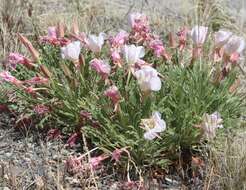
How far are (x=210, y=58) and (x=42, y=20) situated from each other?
185cm

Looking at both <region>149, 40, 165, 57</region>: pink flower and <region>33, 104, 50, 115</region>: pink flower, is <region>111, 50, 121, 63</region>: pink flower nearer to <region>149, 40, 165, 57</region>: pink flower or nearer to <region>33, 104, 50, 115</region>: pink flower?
<region>149, 40, 165, 57</region>: pink flower

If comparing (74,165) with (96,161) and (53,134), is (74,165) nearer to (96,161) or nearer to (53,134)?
(96,161)

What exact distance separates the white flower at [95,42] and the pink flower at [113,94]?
0.32 m

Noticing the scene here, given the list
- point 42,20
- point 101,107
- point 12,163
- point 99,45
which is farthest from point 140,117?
point 42,20

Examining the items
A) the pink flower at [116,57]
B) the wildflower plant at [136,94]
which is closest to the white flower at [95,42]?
the wildflower plant at [136,94]

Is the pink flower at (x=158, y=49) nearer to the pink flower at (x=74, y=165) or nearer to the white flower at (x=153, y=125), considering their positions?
the white flower at (x=153, y=125)

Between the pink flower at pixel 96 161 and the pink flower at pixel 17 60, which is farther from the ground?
the pink flower at pixel 17 60

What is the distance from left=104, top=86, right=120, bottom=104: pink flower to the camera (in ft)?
9.14

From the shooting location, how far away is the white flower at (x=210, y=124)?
2703 mm

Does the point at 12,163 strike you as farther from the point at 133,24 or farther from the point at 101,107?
the point at 133,24

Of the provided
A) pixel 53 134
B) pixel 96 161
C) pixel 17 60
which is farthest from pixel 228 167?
pixel 17 60

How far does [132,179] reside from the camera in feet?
9.53

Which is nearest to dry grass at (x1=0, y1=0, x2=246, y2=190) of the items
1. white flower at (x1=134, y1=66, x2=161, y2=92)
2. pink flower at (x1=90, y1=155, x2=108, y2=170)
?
pink flower at (x1=90, y1=155, x2=108, y2=170)

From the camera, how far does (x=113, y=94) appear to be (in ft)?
9.18
